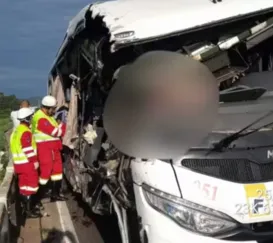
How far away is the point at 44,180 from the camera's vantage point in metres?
9.06

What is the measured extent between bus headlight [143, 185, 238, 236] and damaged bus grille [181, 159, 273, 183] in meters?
0.25

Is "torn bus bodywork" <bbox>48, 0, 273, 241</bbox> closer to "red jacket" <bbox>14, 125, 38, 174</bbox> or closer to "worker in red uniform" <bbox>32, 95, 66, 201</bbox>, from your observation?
"red jacket" <bbox>14, 125, 38, 174</bbox>

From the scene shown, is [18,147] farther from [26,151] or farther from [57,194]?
[57,194]

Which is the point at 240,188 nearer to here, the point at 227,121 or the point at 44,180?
the point at 227,121

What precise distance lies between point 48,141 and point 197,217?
17.3 ft

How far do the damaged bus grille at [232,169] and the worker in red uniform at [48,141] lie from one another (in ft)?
16.2

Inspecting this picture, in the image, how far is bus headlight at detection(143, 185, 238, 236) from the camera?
4121mm

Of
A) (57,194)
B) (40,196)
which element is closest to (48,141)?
(57,194)

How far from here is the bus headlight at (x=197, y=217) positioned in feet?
13.5

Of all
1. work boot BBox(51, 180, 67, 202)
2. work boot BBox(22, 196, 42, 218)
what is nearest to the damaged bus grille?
work boot BBox(22, 196, 42, 218)

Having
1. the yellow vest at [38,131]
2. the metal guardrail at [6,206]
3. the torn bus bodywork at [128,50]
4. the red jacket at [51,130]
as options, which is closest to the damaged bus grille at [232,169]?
the torn bus bodywork at [128,50]

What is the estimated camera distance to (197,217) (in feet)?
13.6

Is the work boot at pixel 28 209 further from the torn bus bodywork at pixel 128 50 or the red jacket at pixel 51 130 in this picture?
the torn bus bodywork at pixel 128 50

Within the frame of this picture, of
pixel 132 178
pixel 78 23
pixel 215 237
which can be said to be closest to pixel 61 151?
pixel 78 23
